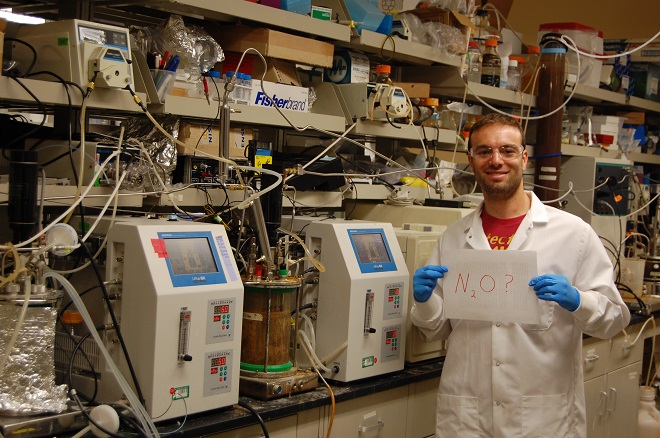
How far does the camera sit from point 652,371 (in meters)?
4.98

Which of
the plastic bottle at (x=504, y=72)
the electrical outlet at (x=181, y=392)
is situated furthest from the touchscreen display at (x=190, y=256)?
the plastic bottle at (x=504, y=72)

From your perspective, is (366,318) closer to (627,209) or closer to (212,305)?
(212,305)

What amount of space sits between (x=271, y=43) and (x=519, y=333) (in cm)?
130

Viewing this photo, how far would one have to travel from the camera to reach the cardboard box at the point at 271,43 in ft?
9.37

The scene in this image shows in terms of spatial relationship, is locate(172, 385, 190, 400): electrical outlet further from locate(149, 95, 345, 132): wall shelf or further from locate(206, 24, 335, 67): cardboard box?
locate(206, 24, 335, 67): cardboard box

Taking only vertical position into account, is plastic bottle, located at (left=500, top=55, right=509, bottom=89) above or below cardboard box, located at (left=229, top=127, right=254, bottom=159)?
above

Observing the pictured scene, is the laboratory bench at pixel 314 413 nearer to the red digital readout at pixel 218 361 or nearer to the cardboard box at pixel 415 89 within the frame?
the red digital readout at pixel 218 361

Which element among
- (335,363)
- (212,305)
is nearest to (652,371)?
(335,363)

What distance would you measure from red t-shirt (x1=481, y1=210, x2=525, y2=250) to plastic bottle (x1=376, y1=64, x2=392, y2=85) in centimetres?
91

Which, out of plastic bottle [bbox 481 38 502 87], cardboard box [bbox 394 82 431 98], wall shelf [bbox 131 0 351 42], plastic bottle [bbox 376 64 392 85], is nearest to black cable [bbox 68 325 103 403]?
wall shelf [bbox 131 0 351 42]

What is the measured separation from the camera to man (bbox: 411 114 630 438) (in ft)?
8.12

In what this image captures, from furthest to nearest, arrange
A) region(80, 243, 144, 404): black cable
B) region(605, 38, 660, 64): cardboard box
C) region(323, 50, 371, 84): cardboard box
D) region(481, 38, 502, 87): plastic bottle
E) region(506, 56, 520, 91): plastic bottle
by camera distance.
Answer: region(605, 38, 660, 64): cardboard box → region(506, 56, 520, 91): plastic bottle → region(481, 38, 502, 87): plastic bottle → region(323, 50, 371, 84): cardboard box → region(80, 243, 144, 404): black cable

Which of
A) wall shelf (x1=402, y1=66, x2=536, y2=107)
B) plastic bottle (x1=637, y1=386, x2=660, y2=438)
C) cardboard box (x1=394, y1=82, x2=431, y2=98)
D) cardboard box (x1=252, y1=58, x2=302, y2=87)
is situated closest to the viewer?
cardboard box (x1=252, y1=58, x2=302, y2=87)

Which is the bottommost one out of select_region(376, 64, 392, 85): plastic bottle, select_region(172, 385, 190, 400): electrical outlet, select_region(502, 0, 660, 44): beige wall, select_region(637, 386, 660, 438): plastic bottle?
select_region(637, 386, 660, 438): plastic bottle
